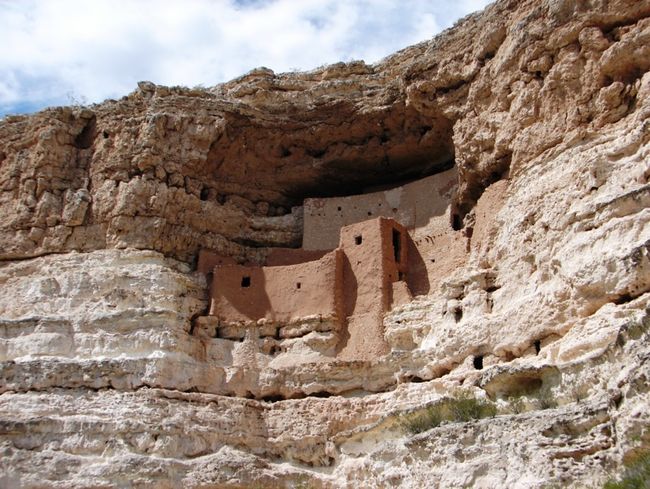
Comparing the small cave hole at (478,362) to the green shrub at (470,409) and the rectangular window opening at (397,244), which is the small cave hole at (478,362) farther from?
the rectangular window opening at (397,244)

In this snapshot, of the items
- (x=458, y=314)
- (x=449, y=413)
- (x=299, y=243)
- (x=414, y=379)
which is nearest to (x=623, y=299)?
(x=449, y=413)

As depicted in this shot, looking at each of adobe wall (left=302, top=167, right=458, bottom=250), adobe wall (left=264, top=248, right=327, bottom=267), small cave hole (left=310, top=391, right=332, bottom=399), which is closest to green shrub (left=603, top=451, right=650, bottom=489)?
small cave hole (left=310, top=391, right=332, bottom=399)

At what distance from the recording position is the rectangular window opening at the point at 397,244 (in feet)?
57.6

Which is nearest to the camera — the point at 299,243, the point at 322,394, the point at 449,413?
the point at 449,413

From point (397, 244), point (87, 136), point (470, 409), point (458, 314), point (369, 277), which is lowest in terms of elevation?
point (470, 409)

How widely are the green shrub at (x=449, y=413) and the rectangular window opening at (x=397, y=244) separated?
4.54m

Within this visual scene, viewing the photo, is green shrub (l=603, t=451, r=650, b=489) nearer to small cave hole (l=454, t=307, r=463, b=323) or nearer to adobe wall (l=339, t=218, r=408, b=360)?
small cave hole (l=454, t=307, r=463, b=323)

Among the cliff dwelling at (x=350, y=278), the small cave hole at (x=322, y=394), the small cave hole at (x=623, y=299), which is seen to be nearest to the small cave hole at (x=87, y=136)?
the cliff dwelling at (x=350, y=278)

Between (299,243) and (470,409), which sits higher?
(299,243)

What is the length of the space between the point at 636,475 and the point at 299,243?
11970 mm

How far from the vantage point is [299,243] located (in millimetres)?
19688

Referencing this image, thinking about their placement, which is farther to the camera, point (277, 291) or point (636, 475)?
point (277, 291)

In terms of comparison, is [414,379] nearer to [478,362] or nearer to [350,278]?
[478,362]

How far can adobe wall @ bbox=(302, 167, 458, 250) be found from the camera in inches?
722
